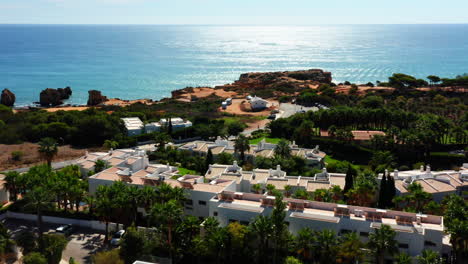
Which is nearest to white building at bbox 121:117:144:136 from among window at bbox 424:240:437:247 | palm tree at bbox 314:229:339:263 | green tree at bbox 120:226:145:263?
green tree at bbox 120:226:145:263

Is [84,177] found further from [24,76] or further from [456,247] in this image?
[24,76]

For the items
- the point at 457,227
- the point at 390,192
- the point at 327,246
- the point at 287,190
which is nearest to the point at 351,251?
the point at 327,246

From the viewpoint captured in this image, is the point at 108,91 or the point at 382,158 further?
the point at 108,91

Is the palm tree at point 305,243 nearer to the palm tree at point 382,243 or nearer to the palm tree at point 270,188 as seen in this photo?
the palm tree at point 382,243

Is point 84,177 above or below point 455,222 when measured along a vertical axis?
below

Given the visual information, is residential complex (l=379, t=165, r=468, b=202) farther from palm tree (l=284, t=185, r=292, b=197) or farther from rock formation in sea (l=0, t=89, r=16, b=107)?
rock formation in sea (l=0, t=89, r=16, b=107)

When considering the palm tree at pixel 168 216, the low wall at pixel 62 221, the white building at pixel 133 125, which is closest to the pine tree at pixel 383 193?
the palm tree at pixel 168 216

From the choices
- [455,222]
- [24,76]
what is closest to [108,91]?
[24,76]
